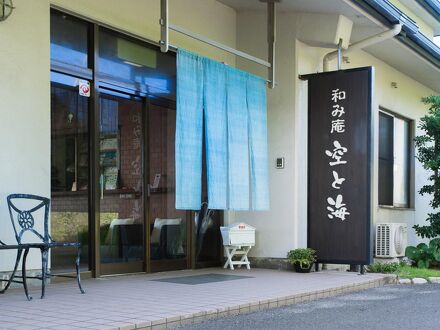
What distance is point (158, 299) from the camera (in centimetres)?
581

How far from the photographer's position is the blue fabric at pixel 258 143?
→ 8578mm

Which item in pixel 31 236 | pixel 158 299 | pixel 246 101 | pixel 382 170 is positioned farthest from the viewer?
pixel 382 170

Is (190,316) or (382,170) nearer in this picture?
(190,316)

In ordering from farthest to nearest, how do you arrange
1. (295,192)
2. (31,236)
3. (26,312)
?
(295,192), (31,236), (26,312)

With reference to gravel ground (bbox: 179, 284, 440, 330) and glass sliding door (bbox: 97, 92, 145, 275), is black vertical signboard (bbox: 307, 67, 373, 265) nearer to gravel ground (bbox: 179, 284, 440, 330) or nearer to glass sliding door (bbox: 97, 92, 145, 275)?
gravel ground (bbox: 179, 284, 440, 330)

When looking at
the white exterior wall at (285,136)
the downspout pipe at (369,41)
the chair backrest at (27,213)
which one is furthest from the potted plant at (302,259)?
the chair backrest at (27,213)

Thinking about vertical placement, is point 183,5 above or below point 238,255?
above

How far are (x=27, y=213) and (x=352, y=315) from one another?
3.51m

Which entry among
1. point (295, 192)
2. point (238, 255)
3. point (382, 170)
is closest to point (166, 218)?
point (238, 255)

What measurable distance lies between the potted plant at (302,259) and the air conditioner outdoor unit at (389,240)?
2.34 m

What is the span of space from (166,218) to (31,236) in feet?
8.80

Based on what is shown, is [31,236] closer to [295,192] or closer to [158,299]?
[158,299]

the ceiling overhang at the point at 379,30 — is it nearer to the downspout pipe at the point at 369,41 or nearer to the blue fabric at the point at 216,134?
the downspout pipe at the point at 369,41

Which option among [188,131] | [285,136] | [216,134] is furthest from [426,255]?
[188,131]
